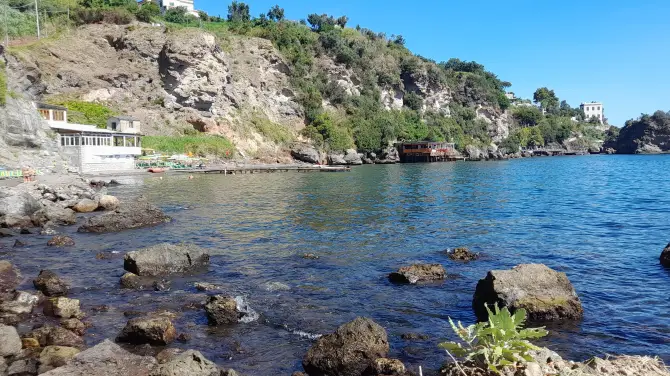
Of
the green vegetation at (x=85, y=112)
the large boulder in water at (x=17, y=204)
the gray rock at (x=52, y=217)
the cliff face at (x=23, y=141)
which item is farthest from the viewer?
the green vegetation at (x=85, y=112)

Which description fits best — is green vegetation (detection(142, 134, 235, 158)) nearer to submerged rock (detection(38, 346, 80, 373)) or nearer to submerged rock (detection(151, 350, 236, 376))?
submerged rock (detection(38, 346, 80, 373))

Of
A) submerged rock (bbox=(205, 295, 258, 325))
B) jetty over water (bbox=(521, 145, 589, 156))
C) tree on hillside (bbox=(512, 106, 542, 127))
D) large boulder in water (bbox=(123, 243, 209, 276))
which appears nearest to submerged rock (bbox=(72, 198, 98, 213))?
large boulder in water (bbox=(123, 243, 209, 276))

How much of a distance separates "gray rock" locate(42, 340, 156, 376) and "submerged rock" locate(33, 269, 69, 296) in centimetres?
624

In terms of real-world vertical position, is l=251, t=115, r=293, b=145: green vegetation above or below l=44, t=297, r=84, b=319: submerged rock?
above

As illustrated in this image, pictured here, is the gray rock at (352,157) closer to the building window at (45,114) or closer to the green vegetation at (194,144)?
the green vegetation at (194,144)

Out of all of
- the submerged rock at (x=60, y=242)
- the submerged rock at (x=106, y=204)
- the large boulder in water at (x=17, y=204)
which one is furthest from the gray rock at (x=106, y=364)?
the submerged rock at (x=106, y=204)

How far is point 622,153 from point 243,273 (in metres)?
197

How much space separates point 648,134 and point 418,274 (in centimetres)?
19133

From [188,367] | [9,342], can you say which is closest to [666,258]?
[188,367]

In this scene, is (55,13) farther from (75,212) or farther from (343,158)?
(75,212)

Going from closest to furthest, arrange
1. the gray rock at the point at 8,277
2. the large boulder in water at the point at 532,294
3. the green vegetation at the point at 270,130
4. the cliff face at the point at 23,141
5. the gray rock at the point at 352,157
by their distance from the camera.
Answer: the large boulder in water at the point at 532,294 → the gray rock at the point at 8,277 → the cliff face at the point at 23,141 → the green vegetation at the point at 270,130 → the gray rock at the point at 352,157

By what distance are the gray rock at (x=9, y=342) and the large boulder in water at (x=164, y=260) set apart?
6.03 m

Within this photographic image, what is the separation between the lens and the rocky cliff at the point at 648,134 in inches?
6457

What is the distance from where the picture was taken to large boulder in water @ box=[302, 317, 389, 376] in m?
8.66
